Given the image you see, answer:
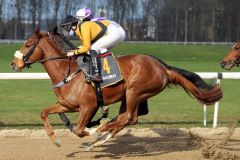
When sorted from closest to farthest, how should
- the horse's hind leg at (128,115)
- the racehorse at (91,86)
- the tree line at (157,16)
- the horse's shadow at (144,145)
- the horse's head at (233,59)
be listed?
1. the racehorse at (91,86)
2. the horse's hind leg at (128,115)
3. the horse's shadow at (144,145)
4. the horse's head at (233,59)
5. the tree line at (157,16)

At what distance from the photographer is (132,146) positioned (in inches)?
336

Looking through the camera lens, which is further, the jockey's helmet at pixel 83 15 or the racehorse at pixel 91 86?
the jockey's helmet at pixel 83 15

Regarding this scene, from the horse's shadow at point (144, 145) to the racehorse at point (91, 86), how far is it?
1.42ft

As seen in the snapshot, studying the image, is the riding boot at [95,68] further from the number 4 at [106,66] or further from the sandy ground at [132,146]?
the sandy ground at [132,146]

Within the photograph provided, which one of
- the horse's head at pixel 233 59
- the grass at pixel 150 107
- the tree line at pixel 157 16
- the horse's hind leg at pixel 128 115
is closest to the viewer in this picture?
the horse's hind leg at pixel 128 115

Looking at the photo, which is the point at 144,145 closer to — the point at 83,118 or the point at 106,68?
the point at 83,118

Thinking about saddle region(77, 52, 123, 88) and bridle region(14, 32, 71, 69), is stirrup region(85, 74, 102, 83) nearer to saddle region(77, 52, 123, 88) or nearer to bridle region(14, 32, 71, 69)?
saddle region(77, 52, 123, 88)

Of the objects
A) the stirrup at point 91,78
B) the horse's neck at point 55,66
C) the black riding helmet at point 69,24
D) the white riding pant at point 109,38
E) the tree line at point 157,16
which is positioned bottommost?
the tree line at point 157,16

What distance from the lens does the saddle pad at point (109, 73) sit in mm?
7609

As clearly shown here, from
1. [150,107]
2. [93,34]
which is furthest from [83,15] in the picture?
[150,107]

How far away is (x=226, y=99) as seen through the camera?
16.1m

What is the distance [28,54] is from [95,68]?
1038 millimetres

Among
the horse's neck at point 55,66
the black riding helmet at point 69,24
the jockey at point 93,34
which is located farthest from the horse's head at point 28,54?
the jockey at point 93,34

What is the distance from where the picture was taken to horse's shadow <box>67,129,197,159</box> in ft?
26.1
